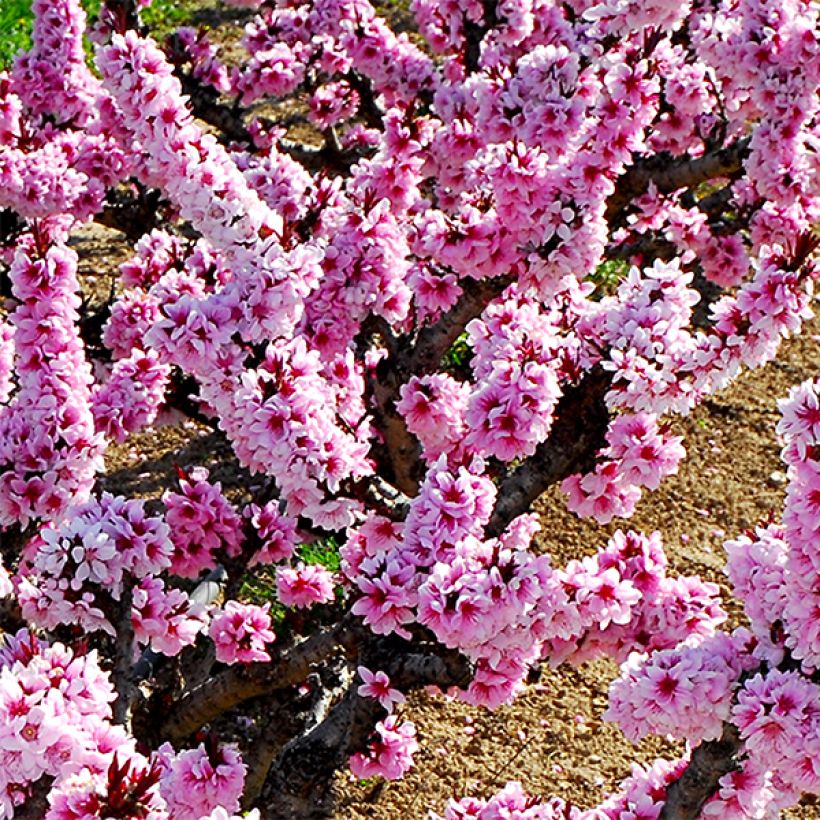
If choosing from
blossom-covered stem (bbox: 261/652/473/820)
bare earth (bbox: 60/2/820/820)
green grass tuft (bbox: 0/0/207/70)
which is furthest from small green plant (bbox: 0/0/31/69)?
blossom-covered stem (bbox: 261/652/473/820)

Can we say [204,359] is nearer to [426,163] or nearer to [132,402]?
[132,402]

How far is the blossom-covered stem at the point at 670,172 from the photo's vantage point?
5.75 m

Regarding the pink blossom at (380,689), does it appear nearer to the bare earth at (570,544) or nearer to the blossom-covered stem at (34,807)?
the blossom-covered stem at (34,807)

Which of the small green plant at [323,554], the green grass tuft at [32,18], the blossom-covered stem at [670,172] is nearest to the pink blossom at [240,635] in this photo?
the small green plant at [323,554]

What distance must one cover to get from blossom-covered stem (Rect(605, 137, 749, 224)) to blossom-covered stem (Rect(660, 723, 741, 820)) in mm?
3017

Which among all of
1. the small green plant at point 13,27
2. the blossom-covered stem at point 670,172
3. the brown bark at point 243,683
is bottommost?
the small green plant at point 13,27

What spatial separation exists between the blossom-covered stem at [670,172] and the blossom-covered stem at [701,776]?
3.02 m

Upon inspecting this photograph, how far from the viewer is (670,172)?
5801 mm

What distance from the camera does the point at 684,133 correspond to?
609cm

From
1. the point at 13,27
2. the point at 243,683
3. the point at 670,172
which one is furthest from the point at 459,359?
the point at 13,27

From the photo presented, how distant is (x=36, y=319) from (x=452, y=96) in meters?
2.71

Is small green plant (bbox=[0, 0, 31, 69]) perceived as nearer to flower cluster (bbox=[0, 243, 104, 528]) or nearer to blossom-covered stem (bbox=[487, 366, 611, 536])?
flower cluster (bbox=[0, 243, 104, 528])

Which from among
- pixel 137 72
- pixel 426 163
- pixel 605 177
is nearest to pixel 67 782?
pixel 137 72

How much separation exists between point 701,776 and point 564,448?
1.18m
